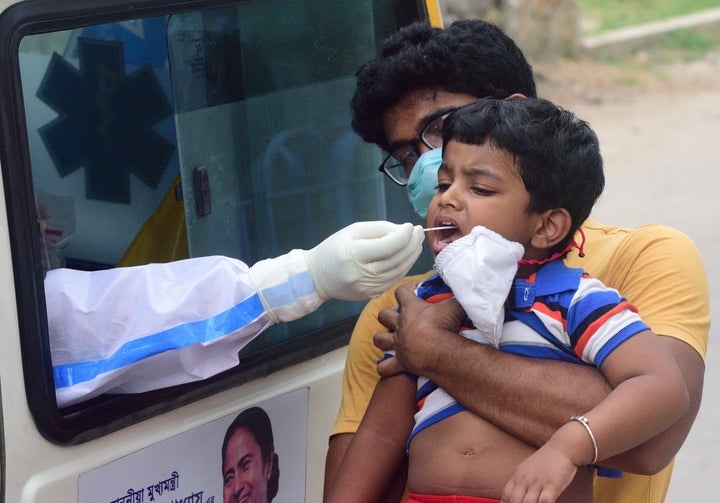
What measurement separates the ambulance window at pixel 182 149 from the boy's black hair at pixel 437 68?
0.22m

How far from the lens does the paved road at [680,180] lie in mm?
4961

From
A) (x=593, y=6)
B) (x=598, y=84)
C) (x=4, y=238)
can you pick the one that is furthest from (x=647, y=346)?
(x=593, y=6)

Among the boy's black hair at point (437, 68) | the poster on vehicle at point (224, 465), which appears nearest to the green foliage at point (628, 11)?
the boy's black hair at point (437, 68)

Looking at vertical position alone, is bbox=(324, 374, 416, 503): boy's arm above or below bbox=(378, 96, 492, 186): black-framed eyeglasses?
below

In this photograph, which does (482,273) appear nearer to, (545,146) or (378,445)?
(545,146)

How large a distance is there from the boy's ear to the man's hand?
0.61 ft

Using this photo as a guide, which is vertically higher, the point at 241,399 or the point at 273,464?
the point at 241,399

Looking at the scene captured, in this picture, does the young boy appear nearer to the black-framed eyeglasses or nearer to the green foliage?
the black-framed eyeglasses

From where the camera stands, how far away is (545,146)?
1.92 meters

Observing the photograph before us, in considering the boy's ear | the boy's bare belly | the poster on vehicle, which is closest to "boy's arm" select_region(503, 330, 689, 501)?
the boy's bare belly

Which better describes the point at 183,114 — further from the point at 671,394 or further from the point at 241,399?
the point at 671,394

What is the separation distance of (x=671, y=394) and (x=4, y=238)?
109cm

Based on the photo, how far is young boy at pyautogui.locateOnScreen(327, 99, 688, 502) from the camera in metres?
1.70

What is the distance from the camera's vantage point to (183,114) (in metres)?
2.37
